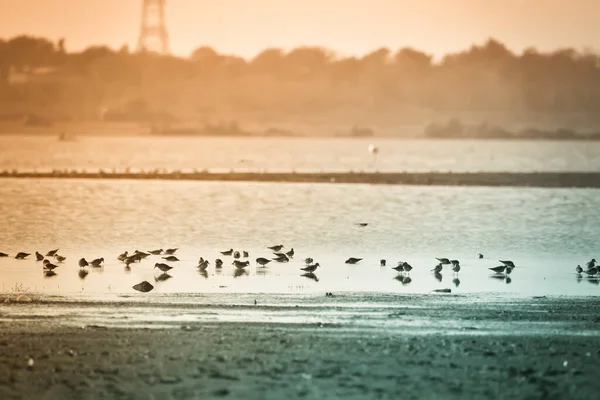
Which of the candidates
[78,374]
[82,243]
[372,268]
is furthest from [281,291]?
[82,243]

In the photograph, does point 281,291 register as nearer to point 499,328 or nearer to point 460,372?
point 499,328

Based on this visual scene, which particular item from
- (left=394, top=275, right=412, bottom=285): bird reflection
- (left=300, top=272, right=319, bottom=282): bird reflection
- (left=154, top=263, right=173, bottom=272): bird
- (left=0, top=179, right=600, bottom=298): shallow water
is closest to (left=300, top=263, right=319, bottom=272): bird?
(left=300, top=272, right=319, bottom=282): bird reflection

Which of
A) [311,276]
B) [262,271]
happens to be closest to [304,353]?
[311,276]

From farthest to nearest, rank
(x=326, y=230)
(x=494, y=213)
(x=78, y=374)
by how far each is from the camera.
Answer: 1. (x=494, y=213)
2. (x=326, y=230)
3. (x=78, y=374)

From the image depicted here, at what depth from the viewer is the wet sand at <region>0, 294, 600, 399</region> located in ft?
37.8

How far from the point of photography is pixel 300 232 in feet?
126

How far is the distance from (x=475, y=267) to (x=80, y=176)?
47.1 meters

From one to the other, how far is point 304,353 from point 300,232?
81.9 ft

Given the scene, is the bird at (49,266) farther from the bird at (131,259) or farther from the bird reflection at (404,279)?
the bird reflection at (404,279)

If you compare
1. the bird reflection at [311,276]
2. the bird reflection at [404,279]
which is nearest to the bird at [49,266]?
the bird reflection at [311,276]

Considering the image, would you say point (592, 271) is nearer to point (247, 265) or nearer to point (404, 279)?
point (404, 279)

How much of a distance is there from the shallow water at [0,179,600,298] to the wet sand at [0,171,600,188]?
2820 millimetres

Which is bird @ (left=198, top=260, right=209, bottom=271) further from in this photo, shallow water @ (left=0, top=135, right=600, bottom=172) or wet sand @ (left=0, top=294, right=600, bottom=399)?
shallow water @ (left=0, top=135, right=600, bottom=172)

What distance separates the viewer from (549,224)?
43656 mm
